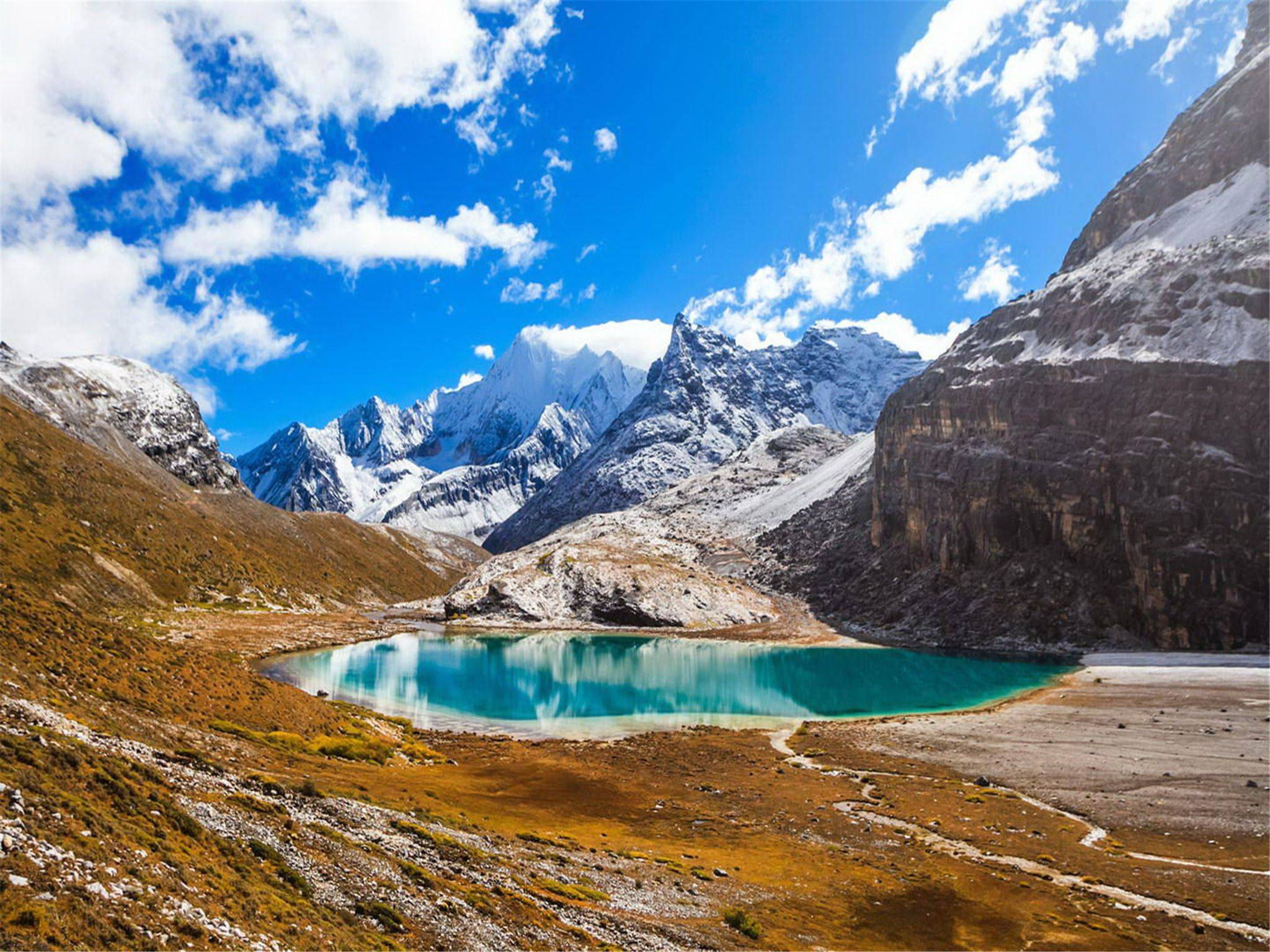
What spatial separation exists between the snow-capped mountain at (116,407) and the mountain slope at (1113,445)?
154702 mm

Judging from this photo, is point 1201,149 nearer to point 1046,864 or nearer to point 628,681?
point 628,681

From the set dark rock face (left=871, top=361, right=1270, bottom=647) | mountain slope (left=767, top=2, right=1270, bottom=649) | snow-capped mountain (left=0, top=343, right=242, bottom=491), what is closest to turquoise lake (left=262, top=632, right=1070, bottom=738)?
mountain slope (left=767, top=2, right=1270, bottom=649)

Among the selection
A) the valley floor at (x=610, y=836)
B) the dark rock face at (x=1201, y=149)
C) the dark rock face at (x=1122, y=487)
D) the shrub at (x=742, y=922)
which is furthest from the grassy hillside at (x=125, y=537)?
the dark rock face at (x=1201, y=149)

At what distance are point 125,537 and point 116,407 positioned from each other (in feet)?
247

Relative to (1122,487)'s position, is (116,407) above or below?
above

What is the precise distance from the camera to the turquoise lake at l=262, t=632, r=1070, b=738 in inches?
2640

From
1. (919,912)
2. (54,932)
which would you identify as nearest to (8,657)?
(54,932)

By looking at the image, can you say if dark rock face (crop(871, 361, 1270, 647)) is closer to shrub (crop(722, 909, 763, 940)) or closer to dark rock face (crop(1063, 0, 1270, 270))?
dark rock face (crop(1063, 0, 1270, 270))

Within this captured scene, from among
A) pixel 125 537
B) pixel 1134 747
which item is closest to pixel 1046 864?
pixel 1134 747

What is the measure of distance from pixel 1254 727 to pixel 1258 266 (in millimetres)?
95231

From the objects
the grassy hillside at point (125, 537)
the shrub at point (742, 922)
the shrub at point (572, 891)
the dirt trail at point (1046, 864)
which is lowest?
the dirt trail at point (1046, 864)

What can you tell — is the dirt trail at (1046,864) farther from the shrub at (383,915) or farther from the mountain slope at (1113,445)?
the mountain slope at (1113,445)

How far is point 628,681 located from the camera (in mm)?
90000

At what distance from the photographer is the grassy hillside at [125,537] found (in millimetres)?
93875
